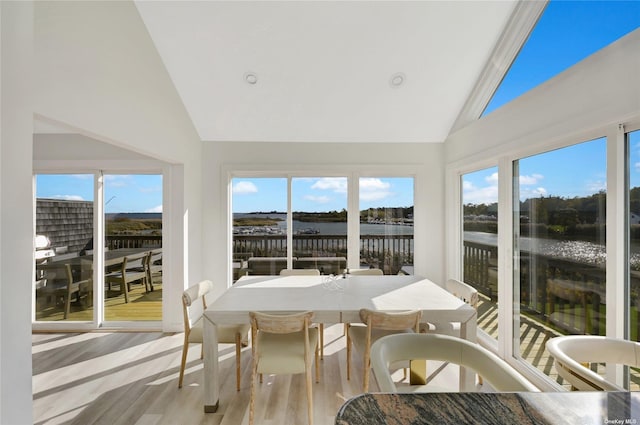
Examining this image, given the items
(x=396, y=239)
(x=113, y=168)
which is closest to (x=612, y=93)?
(x=396, y=239)

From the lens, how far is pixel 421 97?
10.7 feet

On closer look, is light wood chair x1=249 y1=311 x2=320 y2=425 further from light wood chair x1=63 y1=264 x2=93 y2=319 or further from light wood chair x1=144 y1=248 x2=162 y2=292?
light wood chair x1=63 y1=264 x2=93 y2=319

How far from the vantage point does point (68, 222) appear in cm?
350

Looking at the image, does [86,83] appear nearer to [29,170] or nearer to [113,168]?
[29,170]

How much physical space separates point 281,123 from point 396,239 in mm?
2210

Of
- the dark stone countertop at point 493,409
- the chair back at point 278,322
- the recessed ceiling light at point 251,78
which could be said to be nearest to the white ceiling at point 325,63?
the recessed ceiling light at point 251,78

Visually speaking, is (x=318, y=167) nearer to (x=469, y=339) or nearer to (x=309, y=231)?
(x=309, y=231)

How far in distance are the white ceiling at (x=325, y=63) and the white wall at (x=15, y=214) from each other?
58.4 inches

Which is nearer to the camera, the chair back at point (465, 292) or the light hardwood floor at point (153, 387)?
the light hardwood floor at point (153, 387)

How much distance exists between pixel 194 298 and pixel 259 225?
1.68 m

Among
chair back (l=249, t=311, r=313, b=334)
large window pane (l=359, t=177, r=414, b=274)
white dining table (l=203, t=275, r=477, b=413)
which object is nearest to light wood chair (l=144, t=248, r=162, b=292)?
white dining table (l=203, t=275, r=477, b=413)

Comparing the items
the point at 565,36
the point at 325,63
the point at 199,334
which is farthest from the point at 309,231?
the point at 565,36

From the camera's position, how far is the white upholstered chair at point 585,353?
1201 millimetres

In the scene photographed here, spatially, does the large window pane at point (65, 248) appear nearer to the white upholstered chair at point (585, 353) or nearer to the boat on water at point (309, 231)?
the boat on water at point (309, 231)
